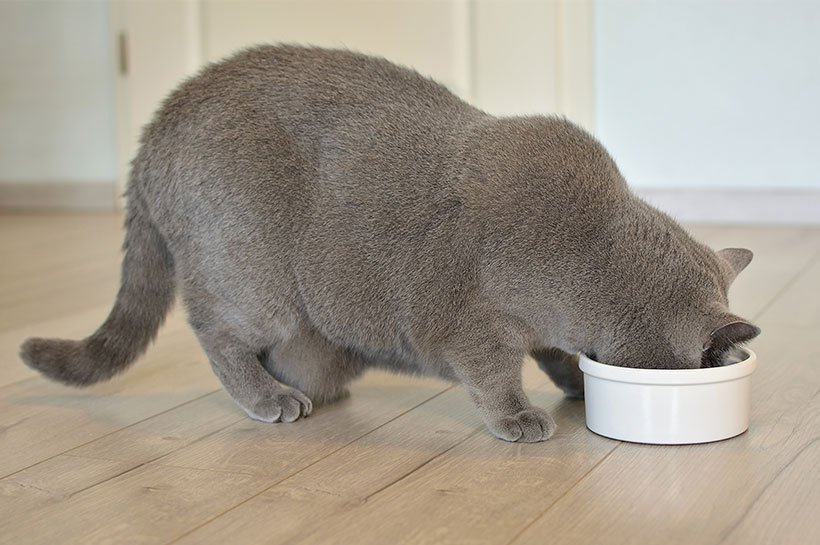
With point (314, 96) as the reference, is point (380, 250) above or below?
below

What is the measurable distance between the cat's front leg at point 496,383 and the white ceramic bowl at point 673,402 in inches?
4.5

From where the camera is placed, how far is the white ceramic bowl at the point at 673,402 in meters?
1.60

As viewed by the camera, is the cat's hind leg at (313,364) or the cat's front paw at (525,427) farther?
the cat's hind leg at (313,364)

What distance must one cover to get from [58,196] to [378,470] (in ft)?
11.6

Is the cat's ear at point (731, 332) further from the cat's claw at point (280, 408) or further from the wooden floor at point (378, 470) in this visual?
the cat's claw at point (280, 408)

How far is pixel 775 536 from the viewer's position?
1.30 meters

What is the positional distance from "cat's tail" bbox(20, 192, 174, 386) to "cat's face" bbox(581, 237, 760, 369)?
807 mm

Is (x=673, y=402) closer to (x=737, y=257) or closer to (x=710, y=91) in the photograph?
(x=737, y=257)

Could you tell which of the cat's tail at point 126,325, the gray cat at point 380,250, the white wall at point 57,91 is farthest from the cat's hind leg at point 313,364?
the white wall at point 57,91

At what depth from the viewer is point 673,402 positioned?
1.62 metres

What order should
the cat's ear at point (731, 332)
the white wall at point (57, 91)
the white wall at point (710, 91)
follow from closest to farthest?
1. the cat's ear at point (731, 332)
2. the white wall at point (710, 91)
3. the white wall at point (57, 91)

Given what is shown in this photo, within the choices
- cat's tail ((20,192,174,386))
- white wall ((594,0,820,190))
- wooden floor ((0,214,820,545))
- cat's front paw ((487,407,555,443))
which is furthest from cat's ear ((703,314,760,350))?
white wall ((594,0,820,190))

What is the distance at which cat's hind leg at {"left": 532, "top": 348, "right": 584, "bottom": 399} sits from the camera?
1.94 meters

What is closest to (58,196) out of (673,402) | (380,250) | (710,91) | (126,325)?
(710,91)
